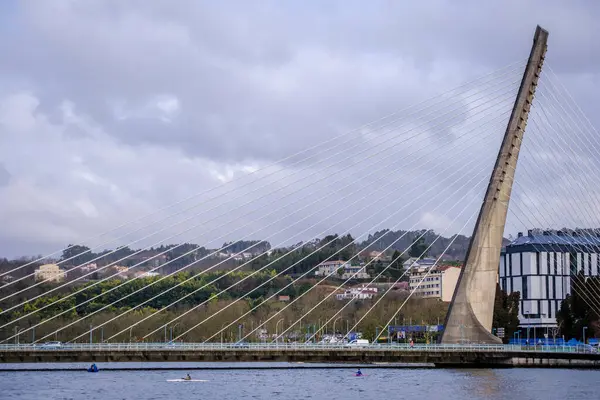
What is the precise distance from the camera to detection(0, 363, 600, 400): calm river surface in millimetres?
54125

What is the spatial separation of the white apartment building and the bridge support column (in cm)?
8367

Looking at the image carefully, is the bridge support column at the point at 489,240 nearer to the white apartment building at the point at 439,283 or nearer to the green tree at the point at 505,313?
the green tree at the point at 505,313

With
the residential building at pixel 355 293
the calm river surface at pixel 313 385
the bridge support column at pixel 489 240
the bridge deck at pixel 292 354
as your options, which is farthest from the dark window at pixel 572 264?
the bridge support column at pixel 489 240

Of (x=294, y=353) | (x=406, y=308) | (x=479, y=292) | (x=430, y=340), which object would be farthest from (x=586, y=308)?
(x=294, y=353)

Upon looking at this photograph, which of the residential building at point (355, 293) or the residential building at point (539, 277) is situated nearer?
the residential building at point (539, 277)

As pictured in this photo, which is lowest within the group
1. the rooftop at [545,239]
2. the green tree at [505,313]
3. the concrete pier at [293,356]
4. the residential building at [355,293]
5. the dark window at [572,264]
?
the concrete pier at [293,356]

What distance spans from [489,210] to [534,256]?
237 ft

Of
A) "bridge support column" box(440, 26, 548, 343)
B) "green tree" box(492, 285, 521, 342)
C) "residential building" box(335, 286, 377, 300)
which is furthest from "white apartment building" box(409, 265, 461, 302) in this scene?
"bridge support column" box(440, 26, 548, 343)

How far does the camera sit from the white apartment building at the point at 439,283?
543 ft

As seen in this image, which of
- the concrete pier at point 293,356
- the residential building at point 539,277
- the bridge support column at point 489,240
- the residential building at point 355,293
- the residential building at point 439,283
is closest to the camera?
the concrete pier at point 293,356

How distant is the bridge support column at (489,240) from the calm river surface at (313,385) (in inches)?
114

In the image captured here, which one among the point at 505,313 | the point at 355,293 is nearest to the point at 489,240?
the point at 505,313

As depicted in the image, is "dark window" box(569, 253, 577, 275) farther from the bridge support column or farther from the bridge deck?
the bridge support column

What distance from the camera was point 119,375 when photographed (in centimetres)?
7188
